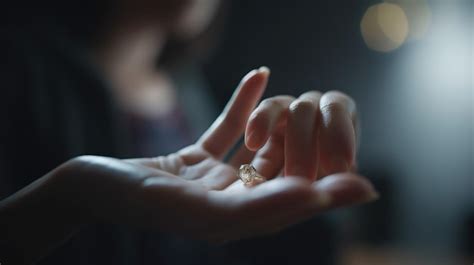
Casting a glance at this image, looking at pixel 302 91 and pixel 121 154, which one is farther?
pixel 302 91

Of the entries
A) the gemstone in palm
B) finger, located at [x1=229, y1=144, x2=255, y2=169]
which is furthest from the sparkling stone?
finger, located at [x1=229, y1=144, x2=255, y2=169]

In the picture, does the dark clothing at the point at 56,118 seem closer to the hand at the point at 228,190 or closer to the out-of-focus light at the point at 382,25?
the hand at the point at 228,190

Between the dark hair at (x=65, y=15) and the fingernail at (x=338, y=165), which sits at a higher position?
the dark hair at (x=65, y=15)

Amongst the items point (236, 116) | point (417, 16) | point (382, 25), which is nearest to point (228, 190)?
point (236, 116)

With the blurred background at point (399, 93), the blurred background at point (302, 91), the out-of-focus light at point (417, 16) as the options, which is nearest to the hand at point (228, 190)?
the blurred background at point (302, 91)

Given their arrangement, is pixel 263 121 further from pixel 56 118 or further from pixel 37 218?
pixel 56 118
